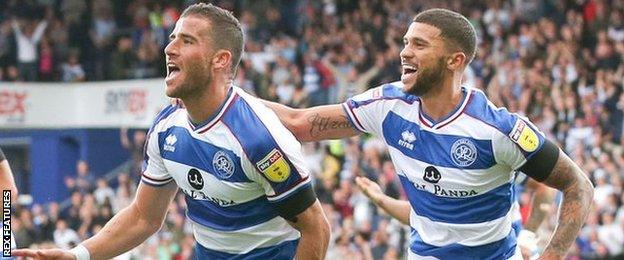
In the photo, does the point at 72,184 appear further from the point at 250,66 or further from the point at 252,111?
the point at 252,111

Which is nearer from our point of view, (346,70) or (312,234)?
(312,234)

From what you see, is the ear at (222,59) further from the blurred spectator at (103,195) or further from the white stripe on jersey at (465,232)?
the blurred spectator at (103,195)

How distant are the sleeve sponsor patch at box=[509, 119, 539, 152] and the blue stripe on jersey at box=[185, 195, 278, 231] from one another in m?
1.17

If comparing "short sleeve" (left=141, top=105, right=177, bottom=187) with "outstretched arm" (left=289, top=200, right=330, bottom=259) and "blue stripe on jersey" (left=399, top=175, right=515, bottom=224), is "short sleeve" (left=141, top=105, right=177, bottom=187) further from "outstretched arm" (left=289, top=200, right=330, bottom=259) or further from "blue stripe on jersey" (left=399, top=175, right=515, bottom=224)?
"blue stripe on jersey" (left=399, top=175, right=515, bottom=224)

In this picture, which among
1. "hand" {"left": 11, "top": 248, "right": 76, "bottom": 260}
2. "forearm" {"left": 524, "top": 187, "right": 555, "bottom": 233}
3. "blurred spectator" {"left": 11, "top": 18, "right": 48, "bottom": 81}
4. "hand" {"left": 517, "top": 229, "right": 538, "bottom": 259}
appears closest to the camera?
"hand" {"left": 11, "top": 248, "right": 76, "bottom": 260}

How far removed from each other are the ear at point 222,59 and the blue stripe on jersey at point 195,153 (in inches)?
13.3

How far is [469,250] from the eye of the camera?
6.70 meters

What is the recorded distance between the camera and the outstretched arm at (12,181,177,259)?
6664mm

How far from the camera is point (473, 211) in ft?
21.8

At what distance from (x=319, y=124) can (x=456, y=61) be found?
0.78 meters

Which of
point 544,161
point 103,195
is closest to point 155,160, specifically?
point 544,161

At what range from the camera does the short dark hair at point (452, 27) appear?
661 cm


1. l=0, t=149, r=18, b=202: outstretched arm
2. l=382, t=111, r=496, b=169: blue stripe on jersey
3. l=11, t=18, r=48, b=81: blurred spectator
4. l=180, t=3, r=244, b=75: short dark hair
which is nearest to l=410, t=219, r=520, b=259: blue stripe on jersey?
l=382, t=111, r=496, b=169: blue stripe on jersey

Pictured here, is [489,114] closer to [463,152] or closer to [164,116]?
[463,152]
